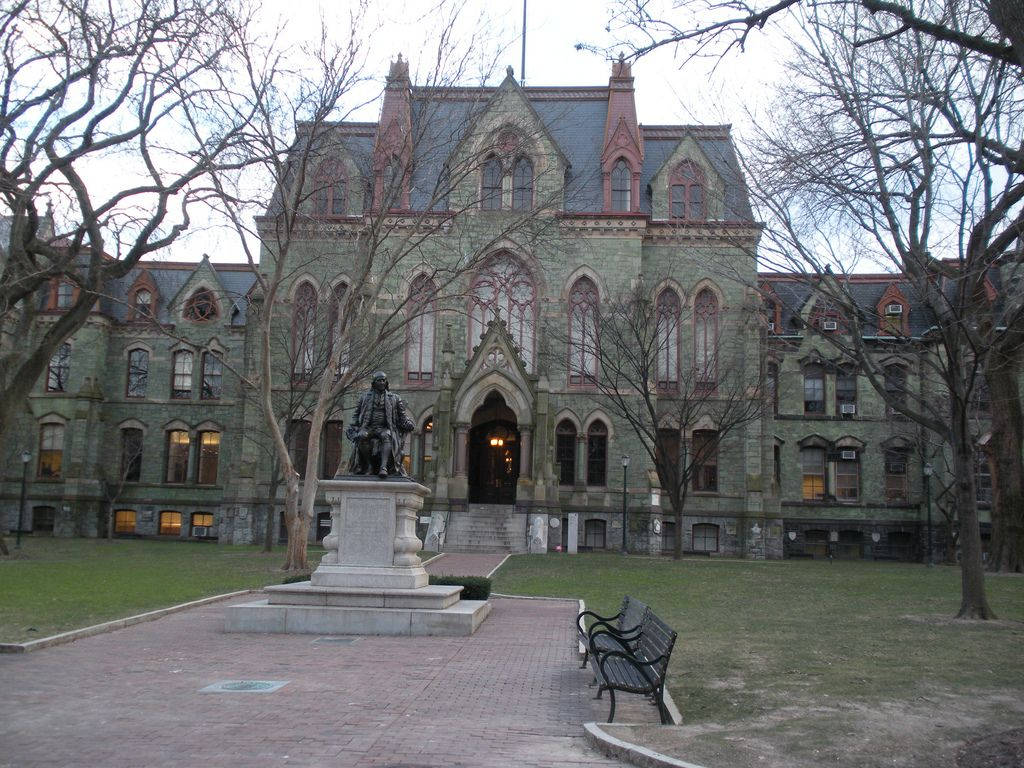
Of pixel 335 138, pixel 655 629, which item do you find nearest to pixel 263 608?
pixel 655 629

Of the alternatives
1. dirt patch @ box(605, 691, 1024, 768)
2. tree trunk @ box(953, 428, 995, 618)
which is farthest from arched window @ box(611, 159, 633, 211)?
dirt patch @ box(605, 691, 1024, 768)

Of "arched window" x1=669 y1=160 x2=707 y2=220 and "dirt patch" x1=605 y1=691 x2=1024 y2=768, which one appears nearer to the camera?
"dirt patch" x1=605 y1=691 x2=1024 y2=768

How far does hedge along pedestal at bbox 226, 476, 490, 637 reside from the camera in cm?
1367

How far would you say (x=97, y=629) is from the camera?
523 inches

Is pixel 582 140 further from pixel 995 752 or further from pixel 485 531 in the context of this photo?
pixel 995 752

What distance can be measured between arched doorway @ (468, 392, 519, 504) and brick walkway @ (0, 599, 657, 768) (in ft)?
85.2

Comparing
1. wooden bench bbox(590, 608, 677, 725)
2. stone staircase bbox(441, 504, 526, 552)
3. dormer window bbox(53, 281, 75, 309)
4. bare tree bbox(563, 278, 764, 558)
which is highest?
dormer window bbox(53, 281, 75, 309)

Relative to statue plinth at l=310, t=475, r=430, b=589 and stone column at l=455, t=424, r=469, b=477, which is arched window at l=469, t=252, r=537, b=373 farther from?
statue plinth at l=310, t=475, r=430, b=589

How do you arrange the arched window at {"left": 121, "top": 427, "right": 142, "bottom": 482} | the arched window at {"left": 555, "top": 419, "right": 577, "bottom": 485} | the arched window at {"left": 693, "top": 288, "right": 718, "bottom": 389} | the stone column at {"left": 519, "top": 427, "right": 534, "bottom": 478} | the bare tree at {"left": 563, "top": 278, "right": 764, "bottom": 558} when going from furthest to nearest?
the arched window at {"left": 121, "top": 427, "right": 142, "bottom": 482}
the arched window at {"left": 693, "top": 288, "right": 718, "bottom": 389}
the arched window at {"left": 555, "top": 419, "right": 577, "bottom": 485}
the stone column at {"left": 519, "top": 427, "right": 534, "bottom": 478}
the bare tree at {"left": 563, "top": 278, "right": 764, "bottom": 558}

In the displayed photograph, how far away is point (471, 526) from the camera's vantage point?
34750 mm

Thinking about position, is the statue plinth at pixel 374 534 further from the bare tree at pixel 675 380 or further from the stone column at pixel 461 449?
the stone column at pixel 461 449

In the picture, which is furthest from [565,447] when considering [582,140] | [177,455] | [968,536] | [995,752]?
[995,752]

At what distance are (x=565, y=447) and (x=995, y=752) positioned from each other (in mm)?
31941

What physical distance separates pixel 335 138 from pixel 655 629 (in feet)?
68.5
